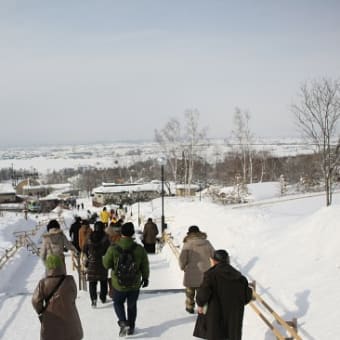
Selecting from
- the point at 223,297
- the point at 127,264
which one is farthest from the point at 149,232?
the point at 223,297

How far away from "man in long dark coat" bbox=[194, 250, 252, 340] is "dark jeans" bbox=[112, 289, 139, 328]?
5.53ft

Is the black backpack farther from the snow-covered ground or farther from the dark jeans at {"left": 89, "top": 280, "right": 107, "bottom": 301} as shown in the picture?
the dark jeans at {"left": 89, "top": 280, "right": 107, "bottom": 301}

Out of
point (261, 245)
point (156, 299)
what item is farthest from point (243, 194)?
point (156, 299)

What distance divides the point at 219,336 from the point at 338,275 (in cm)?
316

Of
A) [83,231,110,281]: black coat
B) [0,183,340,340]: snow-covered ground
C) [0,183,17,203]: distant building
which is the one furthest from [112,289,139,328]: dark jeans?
[0,183,17,203]: distant building

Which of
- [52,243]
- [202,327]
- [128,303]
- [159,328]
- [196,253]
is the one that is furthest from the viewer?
[52,243]

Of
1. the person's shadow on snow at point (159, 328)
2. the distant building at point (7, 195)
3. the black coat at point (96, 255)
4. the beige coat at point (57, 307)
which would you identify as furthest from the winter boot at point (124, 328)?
the distant building at point (7, 195)

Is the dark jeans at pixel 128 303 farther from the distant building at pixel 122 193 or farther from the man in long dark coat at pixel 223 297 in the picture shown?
the distant building at pixel 122 193

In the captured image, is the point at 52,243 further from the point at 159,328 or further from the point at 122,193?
the point at 122,193

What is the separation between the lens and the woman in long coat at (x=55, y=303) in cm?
417

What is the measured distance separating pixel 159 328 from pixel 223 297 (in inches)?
95.5

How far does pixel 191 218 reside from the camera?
1958 centimetres

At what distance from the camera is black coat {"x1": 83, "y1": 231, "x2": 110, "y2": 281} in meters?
7.05

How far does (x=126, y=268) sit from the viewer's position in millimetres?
5512
